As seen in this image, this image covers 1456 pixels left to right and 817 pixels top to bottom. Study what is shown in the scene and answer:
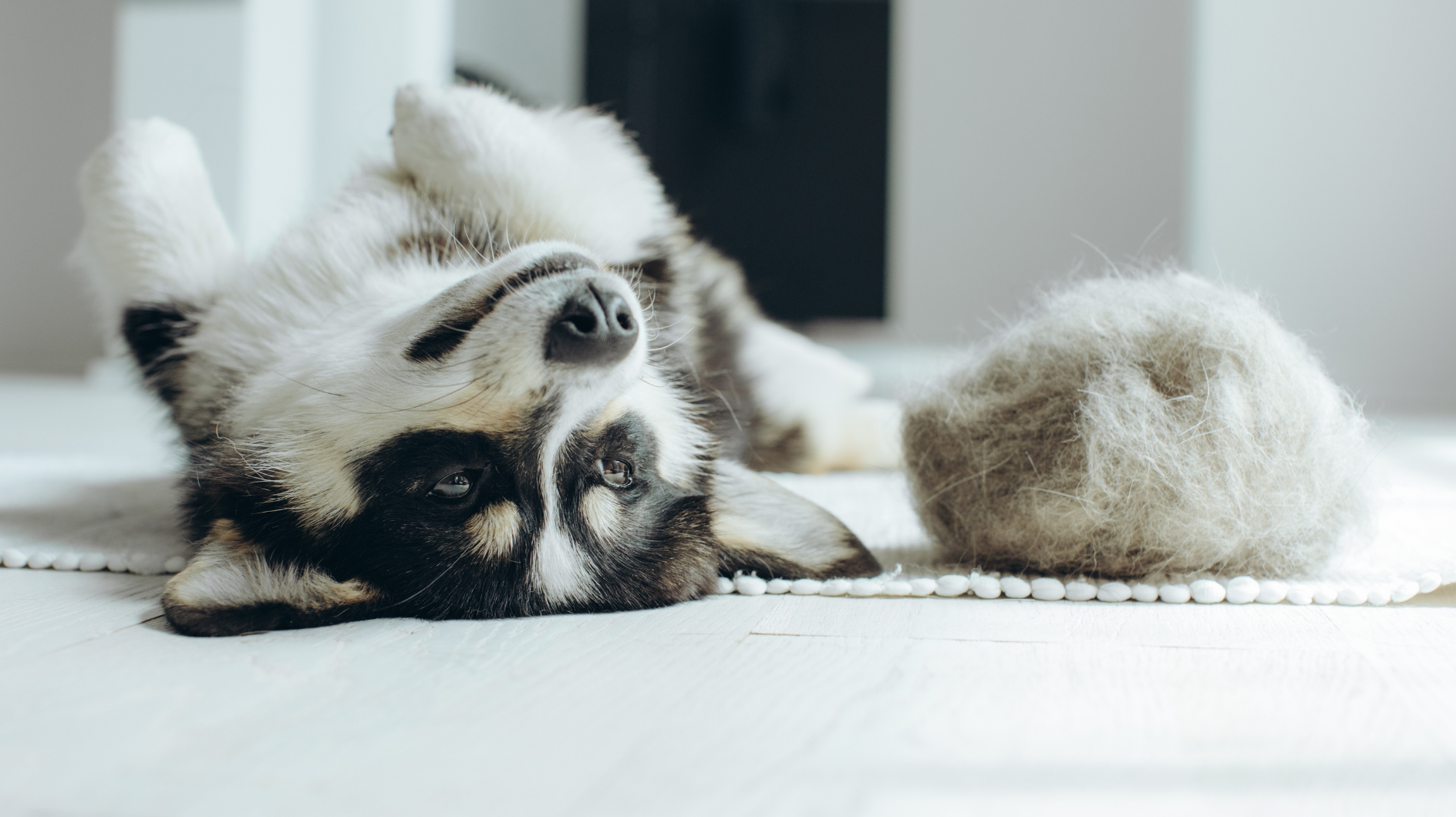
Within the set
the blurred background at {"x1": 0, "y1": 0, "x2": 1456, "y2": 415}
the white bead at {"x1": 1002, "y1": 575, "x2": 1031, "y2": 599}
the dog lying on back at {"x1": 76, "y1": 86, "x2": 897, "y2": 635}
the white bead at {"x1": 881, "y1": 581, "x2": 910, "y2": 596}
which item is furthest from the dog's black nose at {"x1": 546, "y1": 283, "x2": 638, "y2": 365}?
the blurred background at {"x1": 0, "y1": 0, "x2": 1456, "y2": 415}

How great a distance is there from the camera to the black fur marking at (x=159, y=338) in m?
1.81

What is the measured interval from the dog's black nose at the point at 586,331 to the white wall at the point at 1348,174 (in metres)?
4.61

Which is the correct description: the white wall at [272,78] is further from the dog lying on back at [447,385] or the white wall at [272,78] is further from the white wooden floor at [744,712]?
the white wooden floor at [744,712]

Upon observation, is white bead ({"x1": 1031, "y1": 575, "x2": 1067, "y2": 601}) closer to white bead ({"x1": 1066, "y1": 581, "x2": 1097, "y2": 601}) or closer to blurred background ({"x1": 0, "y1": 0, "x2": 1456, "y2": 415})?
white bead ({"x1": 1066, "y1": 581, "x2": 1097, "y2": 601})

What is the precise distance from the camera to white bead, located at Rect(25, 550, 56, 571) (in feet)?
4.83

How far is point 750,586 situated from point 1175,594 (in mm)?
556

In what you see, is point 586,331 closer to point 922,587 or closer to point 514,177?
point 922,587

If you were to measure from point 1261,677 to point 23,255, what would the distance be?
25.1 feet

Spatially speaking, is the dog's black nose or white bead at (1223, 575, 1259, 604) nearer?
the dog's black nose

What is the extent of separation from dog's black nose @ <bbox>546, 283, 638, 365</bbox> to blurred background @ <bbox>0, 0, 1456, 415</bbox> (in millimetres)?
4022

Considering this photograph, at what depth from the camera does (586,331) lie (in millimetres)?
1176

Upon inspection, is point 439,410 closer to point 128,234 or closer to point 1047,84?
point 128,234

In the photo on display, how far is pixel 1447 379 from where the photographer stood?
5.10 metres

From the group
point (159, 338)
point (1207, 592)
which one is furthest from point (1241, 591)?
point (159, 338)
